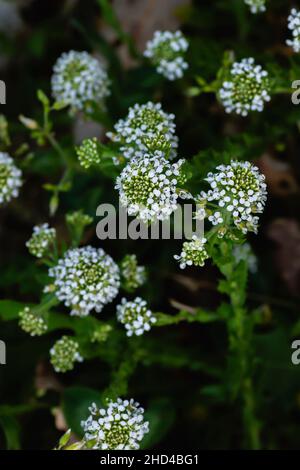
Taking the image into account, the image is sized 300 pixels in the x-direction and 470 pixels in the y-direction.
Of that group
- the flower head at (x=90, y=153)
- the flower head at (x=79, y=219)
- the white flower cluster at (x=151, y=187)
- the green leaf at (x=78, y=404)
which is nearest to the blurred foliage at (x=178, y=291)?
the green leaf at (x=78, y=404)

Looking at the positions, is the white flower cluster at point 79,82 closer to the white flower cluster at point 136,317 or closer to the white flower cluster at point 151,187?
the white flower cluster at point 151,187

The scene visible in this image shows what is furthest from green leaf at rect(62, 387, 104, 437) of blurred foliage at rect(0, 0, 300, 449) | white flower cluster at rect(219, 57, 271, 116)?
white flower cluster at rect(219, 57, 271, 116)

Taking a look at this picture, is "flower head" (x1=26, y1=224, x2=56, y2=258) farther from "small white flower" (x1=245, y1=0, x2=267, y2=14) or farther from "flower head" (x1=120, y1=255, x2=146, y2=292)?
"small white flower" (x1=245, y1=0, x2=267, y2=14)

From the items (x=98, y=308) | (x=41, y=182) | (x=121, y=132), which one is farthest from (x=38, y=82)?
(x=98, y=308)

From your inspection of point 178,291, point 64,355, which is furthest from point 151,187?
point 178,291

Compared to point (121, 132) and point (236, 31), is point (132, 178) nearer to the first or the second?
point (121, 132)
